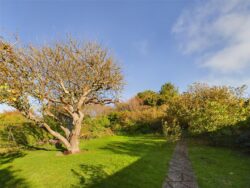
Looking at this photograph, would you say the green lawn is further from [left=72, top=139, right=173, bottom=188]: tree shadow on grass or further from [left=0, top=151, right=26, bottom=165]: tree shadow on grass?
[left=0, top=151, right=26, bottom=165]: tree shadow on grass

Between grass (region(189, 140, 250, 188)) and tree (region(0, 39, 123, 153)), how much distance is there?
7.04 metres

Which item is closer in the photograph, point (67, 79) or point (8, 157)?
point (8, 157)

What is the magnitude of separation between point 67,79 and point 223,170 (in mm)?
9982

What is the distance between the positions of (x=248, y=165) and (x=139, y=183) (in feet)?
17.9

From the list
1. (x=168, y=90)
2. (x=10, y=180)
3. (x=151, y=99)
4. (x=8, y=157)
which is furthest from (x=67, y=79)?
(x=168, y=90)

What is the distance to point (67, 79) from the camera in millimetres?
13789

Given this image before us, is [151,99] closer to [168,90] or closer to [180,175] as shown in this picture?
[168,90]

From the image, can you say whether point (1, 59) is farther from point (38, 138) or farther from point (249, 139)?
point (249, 139)

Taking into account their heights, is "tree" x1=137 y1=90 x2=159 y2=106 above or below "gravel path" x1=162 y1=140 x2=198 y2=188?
above

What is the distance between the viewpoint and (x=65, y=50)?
14.0 m

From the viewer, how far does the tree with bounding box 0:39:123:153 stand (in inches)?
480

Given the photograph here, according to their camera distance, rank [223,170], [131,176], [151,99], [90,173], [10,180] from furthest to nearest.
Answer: [151,99] → [223,170] → [90,173] → [10,180] → [131,176]

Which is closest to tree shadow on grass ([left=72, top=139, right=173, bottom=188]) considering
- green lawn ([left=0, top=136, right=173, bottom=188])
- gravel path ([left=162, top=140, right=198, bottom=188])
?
green lawn ([left=0, top=136, right=173, bottom=188])

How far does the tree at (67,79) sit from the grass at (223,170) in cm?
704
